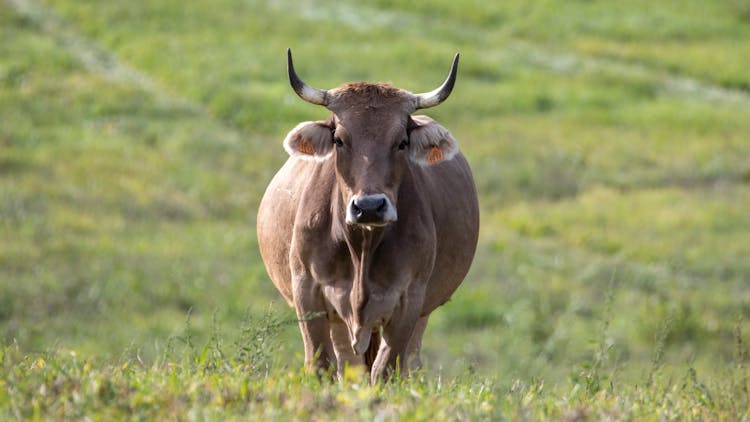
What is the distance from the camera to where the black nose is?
8422 mm

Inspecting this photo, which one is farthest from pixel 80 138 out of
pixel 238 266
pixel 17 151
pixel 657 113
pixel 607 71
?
pixel 607 71

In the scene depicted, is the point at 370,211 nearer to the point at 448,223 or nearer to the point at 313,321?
the point at 313,321

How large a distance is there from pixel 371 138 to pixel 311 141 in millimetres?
588

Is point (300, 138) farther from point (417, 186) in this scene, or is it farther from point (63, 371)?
point (63, 371)

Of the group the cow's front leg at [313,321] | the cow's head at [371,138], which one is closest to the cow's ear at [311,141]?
the cow's head at [371,138]

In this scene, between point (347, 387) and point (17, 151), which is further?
point (17, 151)

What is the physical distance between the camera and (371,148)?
8.99 meters

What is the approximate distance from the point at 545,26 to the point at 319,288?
42188mm

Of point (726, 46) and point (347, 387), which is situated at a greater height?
point (347, 387)

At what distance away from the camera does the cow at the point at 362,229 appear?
9062 millimetres

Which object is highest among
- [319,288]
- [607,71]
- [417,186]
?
[417,186]

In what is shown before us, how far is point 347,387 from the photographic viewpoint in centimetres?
689

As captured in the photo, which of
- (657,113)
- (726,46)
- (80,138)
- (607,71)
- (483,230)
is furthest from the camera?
(726,46)

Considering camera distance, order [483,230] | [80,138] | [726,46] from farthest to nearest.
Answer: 1. [726,46]
2. [80,138]
3. [483,230]
